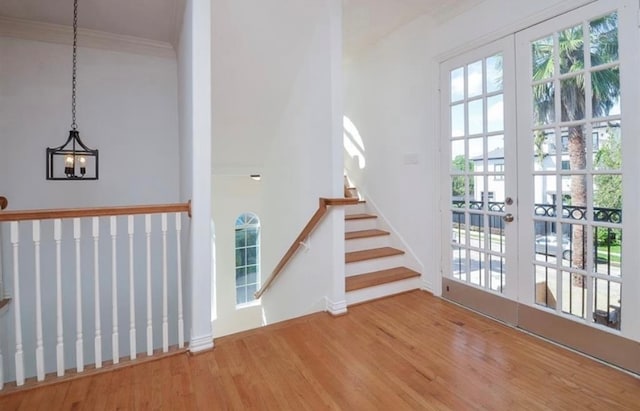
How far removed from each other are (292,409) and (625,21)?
292 cm

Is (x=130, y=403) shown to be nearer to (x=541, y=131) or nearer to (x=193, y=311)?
(x=193, y=311)

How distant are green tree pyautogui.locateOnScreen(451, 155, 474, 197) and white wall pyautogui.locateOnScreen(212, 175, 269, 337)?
3.66 m

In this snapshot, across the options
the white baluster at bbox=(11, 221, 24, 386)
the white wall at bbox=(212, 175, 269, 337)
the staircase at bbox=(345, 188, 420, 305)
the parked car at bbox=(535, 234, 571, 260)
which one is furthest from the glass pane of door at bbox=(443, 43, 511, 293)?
the white wall at bbox=(212, 175, 269, 337)

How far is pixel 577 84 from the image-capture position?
2.14 m

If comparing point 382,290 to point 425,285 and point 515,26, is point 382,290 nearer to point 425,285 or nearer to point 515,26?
point 425,285

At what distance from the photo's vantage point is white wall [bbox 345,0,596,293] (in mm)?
2764

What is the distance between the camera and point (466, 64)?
2834mm

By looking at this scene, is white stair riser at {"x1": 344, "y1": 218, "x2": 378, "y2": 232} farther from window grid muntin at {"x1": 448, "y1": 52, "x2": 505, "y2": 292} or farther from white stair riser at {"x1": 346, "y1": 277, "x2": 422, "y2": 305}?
window grid muntin at {"x1": 448, "y1": 52, "x2": 505, "y2": 292}

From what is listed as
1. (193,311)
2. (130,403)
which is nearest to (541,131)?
(193,311)

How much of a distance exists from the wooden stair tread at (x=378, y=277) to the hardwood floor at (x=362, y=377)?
1.79ft

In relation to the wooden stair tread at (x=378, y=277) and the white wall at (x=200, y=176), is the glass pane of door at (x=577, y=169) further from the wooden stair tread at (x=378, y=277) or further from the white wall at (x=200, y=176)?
the white wall at (x=200, y=176)

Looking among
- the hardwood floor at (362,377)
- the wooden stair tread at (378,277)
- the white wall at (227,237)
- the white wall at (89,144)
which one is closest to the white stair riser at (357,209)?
the wooden stair tread at (378,277)

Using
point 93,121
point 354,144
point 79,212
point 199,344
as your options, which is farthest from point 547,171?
point 93,121

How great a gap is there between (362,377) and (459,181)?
193cm
